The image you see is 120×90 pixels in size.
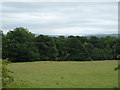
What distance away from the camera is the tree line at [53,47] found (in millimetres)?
14312

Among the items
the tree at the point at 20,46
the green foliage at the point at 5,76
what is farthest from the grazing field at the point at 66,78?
the tree at the point at 20,46

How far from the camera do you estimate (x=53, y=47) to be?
15852mm

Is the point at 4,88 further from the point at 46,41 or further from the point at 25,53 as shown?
the point at 46,41

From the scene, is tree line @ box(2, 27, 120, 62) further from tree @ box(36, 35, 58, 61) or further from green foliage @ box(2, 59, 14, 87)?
green foliage @ box(2, 59, 14, 87)

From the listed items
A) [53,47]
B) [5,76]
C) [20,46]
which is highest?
[20,46]

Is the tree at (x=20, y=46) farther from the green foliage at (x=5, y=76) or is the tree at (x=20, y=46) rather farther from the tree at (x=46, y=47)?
the green foliage at (x=5, y=76)

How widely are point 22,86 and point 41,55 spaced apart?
34.4ft

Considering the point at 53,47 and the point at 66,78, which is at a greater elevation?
the point at 53,47

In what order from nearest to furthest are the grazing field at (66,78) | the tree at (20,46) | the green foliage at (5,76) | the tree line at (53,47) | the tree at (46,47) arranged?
the green foliage at (5,76) → the grazing field at (66,78) → the tree at (20,46) → the tree line at (53,47) → the tree at (46,47)

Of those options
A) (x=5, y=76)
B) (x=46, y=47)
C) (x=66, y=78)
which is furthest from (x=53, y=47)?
(x=5, y=76)

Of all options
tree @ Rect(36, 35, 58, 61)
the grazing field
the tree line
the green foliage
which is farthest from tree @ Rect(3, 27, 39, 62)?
the green foliage

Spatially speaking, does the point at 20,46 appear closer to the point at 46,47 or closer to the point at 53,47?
the point at 46,47

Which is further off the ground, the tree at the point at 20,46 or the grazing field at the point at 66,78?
the tree at the point at 20,46

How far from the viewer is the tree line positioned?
14312 mm
